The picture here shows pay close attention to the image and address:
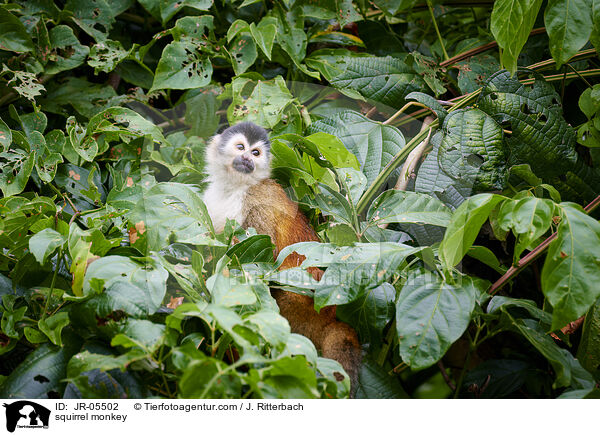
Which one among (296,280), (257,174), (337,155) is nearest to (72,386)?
(296,280)

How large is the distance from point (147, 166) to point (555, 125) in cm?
156

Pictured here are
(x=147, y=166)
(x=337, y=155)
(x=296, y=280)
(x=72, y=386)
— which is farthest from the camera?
(x=147, y=166)

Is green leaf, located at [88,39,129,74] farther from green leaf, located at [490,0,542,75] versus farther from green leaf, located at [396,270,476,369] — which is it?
green leaf, located at [396,270,476,369]

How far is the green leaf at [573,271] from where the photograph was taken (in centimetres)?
111

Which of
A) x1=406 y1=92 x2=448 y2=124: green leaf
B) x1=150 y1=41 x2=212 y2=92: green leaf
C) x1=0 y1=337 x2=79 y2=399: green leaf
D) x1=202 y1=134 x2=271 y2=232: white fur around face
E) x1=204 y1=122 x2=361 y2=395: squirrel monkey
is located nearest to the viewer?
x1=0 y1=337 x2=79 y2=399: green leaf

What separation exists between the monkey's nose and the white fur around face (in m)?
0.02

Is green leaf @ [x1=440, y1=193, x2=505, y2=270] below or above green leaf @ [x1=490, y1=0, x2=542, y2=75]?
below

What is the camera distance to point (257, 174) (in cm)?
211

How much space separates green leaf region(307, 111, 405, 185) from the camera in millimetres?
1840

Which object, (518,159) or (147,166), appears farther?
(147,166)

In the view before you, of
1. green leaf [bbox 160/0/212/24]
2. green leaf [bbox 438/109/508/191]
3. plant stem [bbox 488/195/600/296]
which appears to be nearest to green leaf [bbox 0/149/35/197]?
green leaf [bbox 160/0/212/24]

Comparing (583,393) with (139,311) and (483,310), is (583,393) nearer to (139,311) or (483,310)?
(483,310)

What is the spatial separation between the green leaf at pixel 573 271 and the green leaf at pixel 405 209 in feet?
1.23

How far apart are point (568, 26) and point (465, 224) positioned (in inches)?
32.1
